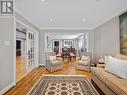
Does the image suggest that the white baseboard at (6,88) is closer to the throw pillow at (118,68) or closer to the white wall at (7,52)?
the white wall at (7,52)

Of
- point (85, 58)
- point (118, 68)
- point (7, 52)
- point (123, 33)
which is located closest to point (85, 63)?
point (85, 58)

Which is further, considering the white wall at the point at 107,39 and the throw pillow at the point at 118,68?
the white wall at the point at 107,39

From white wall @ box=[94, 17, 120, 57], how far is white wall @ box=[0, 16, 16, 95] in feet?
11.7

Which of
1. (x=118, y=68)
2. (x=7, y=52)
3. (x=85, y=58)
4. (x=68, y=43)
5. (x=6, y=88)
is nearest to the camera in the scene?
(x=118, y=68)

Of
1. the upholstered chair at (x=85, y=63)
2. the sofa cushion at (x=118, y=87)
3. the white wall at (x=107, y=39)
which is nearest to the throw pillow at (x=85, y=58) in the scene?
the upholstered chair at (x=85, y=63)

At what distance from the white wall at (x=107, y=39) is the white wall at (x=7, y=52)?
358cm

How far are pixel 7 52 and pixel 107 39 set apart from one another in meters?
4.07

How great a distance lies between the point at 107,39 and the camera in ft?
17.7

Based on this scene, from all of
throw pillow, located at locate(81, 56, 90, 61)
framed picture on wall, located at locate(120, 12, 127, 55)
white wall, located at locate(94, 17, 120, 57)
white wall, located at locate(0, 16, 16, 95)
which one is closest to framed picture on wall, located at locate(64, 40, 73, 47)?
white wall, located at locate(94, 17, 120, 57)

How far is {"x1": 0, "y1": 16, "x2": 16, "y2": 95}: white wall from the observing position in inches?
121

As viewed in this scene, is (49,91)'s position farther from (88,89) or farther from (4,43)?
(4,43)

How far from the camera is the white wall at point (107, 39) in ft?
14.9

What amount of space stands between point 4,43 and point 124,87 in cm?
291

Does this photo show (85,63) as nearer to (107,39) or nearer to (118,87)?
(107,39)
